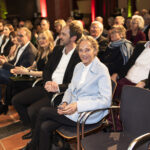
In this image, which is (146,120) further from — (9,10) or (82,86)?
(9,10)

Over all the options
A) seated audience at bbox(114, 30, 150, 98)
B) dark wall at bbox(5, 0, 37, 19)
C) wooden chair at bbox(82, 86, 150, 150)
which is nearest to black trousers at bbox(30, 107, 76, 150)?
wooden chair at bbox(82, 86, 150, 150)

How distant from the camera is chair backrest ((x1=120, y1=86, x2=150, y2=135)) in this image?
1656 mm

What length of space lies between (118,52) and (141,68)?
2.14 ft

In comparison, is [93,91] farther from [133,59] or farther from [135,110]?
[133,59]

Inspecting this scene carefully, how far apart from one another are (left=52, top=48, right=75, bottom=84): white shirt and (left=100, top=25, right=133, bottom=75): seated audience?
859 millimetres

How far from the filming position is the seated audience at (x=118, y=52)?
3312mm

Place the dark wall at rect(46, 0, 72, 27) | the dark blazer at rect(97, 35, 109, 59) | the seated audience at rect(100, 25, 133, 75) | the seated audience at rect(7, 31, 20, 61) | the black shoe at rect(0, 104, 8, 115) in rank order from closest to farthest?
the seated audience at rect(100, 25, 133, 75)
the black shoe at rect(0, 104, 8, 115)
the dark blazer at rect(97, 35, 109, 59)
the seated audience at rect(7, 31, 20, 61)
the dark wall at rect(46, 0, 72, 27)

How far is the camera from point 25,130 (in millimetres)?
3023

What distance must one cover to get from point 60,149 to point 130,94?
0.99 m

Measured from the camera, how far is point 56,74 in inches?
108

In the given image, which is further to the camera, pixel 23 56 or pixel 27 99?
pixel 23 56

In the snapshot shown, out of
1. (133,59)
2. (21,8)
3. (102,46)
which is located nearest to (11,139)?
(133,59)

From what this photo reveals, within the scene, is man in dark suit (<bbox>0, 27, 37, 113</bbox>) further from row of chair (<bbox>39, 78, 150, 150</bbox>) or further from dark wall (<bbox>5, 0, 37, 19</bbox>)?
dark wall (<bbox>5, 0, 37, 19</bbox>)

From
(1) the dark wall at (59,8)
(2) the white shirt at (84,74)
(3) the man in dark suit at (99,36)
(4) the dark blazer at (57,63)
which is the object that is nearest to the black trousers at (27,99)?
(4) the dark blazer at (57,63)
